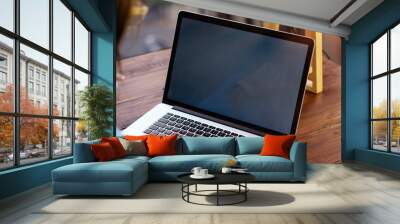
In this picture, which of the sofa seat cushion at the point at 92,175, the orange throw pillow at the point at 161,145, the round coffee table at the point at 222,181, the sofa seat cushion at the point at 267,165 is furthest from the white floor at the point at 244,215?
the orange throw pillow at the point at 161,145

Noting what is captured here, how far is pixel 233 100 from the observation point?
Answer: 7016mm

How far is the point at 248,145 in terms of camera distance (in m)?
6.20

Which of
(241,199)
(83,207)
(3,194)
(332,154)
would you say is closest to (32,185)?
(3,194)

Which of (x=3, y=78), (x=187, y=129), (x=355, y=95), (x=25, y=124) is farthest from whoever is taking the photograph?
(x=355, y=95)

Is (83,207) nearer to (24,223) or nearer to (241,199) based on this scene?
(24,223)

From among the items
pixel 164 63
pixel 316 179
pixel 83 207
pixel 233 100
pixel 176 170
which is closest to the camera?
pixel 83 207

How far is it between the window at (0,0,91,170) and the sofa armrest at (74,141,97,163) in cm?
→ 64

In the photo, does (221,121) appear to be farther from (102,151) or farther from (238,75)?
(102,151)

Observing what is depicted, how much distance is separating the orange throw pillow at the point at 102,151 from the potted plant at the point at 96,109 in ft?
5.63

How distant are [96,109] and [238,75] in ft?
8.93

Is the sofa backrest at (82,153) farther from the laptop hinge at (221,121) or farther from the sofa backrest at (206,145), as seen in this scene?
the laptop hinge at (221,121)

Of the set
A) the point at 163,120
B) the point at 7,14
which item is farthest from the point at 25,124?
the point at 163,120

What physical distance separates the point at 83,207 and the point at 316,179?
352 centimetres

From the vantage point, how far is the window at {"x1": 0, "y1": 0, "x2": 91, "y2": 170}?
441 centimetres
